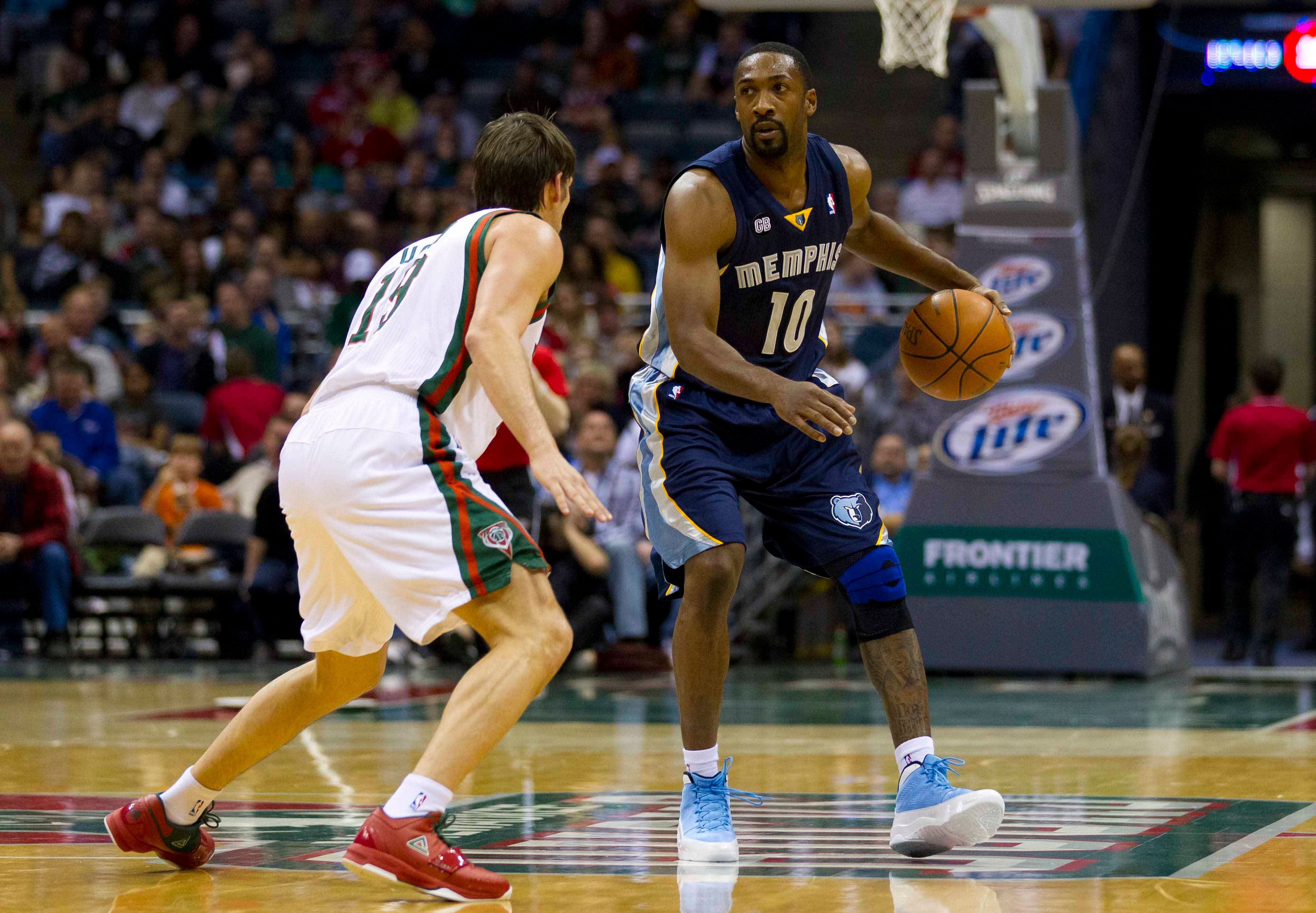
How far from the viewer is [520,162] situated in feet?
15.5

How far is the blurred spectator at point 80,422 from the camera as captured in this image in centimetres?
1420

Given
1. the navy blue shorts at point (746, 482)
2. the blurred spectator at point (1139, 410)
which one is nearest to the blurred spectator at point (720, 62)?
the blurred spectator at point (1139, 410)

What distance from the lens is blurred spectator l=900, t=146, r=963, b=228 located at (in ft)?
52.0

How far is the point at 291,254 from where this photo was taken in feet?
55.3

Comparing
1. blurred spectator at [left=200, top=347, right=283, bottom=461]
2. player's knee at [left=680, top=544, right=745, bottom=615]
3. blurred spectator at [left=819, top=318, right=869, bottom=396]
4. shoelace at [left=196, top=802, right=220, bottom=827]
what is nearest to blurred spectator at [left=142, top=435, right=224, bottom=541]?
blurred spectator at [left=200, top=347, right=283, bottom=461]

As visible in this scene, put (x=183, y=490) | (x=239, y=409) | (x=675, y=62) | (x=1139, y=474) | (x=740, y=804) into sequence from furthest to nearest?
1. (x=675, y=62)
2. (x=239, y=409)
3. (x=183, y=490)
4. (x=1139, y=474)
5. (x=740, y=804)

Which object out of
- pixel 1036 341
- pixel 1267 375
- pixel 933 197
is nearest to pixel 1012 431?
pixel 1036 341

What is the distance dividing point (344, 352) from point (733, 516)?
3.81 feet

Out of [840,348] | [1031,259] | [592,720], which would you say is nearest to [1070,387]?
[1031,259]

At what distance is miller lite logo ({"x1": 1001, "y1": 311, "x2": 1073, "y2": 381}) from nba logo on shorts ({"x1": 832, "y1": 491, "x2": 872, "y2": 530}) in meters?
6.15

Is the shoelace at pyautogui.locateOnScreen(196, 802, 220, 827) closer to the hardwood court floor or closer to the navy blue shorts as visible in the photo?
the hardwood court floor

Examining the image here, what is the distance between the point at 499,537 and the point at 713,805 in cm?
109

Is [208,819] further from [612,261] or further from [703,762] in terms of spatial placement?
[612,261]

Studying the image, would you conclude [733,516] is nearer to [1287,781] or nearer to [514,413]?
[514,413]
